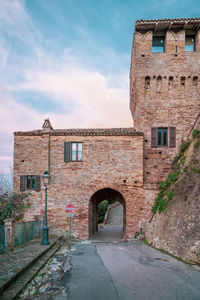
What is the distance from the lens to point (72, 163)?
15.8 m

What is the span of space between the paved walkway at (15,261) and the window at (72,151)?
6.80m

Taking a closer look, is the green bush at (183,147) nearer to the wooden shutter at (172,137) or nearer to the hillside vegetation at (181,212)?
the hillside vegetation at (181,212)

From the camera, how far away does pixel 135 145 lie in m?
15.8

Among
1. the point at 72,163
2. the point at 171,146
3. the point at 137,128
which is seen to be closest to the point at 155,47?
the point at 137,128

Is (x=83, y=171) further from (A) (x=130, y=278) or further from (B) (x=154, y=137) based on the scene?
(A) (x=130, y=278)

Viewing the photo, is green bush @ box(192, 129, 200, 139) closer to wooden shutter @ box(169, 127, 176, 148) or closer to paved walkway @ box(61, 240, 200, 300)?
wooden shutter @ box(169, 127, 176, 148)

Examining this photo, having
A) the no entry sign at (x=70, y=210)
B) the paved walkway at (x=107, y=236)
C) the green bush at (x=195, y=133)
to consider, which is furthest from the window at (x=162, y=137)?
the no entry sign at (x=70, y=210)

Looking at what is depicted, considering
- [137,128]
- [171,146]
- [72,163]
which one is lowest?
[72,163]

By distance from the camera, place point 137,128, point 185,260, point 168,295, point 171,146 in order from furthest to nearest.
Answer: point 137,128, point 171,146, point 185,260, point 168,295

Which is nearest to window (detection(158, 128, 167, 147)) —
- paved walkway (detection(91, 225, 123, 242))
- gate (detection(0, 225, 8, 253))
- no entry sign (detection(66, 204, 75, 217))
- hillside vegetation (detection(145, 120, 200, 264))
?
hillside vegetation (detection(145, 120, 200, 264))

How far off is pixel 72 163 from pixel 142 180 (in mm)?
5384

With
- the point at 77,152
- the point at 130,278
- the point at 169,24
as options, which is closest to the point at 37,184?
the point at 77,152

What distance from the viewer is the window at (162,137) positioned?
16.6 meters

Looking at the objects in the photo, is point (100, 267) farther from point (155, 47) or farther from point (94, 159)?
point (155, 47)
